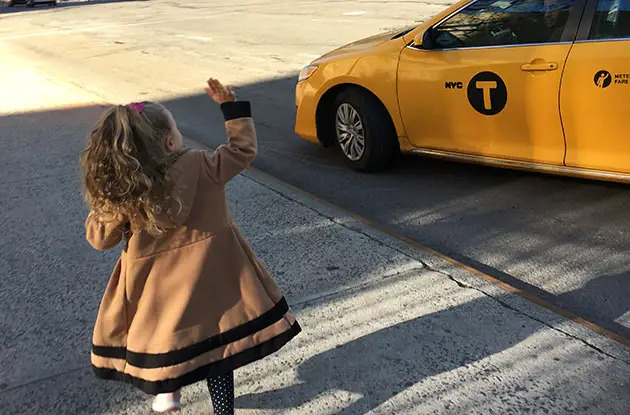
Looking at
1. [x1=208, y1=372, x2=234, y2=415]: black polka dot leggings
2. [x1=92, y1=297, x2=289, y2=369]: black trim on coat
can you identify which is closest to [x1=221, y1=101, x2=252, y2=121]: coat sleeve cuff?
[x1=92, y1=297, x2=289, y2=369]: black trim on coat

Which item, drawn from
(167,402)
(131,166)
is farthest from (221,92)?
(167,402)

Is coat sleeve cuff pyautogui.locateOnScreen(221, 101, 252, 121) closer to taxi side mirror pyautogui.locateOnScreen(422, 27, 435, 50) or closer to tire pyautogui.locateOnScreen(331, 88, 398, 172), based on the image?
taxi side mirror pyautogui.locateOnScreen(422, 27, 435, 50)

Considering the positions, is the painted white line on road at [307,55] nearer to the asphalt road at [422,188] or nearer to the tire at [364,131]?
the asphalt road at [422,188]

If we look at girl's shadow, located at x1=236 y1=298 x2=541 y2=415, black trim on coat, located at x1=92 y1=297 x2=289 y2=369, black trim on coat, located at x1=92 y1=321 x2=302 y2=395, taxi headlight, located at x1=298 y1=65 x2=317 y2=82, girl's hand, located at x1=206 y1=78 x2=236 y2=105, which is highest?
girl's hand, located at x1=206 y1=78 x2=236 y2=105

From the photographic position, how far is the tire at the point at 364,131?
5.40 metres

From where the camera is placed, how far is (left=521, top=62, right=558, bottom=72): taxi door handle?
14.3ft

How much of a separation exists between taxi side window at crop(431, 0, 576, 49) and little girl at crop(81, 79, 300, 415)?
2.89 m

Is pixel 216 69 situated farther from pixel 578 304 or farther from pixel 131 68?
pixel 578 304

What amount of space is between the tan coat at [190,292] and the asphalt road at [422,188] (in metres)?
1.87

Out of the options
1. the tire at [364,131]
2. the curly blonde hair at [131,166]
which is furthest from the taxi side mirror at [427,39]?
the curly blonde hair at [131,166]

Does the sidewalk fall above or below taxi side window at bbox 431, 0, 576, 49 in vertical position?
below

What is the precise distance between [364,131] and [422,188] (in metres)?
0.65

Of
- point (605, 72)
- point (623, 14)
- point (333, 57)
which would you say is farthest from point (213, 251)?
point (333, 57)

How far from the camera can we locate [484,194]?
202 inches
